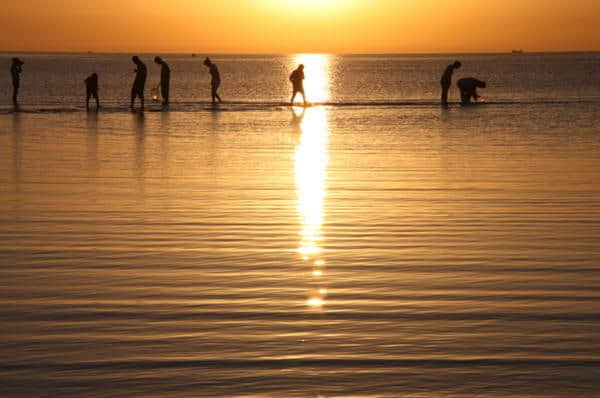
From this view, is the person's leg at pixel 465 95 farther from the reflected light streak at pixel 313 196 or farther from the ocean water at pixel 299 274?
the ocean water at pixel 299 274

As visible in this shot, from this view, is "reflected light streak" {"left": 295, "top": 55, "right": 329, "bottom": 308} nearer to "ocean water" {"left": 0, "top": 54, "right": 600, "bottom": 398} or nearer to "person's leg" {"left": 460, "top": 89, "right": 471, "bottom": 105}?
"ocean water" {"left": 0, "top": 54, "right": 600, "bottom": 398}

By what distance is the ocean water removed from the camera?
4641 mm

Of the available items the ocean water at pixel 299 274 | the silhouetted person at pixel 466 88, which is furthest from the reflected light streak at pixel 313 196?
the silhouetted person at pixel 466 88

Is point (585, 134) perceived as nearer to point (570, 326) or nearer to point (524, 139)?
point (524, 139)

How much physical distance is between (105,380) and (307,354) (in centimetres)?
93

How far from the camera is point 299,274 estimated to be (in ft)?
22.2

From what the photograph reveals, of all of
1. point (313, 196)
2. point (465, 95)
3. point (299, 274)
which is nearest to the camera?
point (299, 274)

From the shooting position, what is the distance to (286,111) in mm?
27969

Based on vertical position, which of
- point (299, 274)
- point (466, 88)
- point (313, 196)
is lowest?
point (299, 274)

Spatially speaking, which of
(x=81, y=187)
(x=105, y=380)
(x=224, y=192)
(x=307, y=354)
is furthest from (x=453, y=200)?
(x=105, y=380)

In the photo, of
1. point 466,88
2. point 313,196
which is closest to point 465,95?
point 466,88

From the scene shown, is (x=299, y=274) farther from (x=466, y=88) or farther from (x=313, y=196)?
(x=466, y=88)

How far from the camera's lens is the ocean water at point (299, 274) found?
464 centimetres

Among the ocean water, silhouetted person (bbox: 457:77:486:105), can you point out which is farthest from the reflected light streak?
silhouetted person (bbox: 457:77:486:105)
